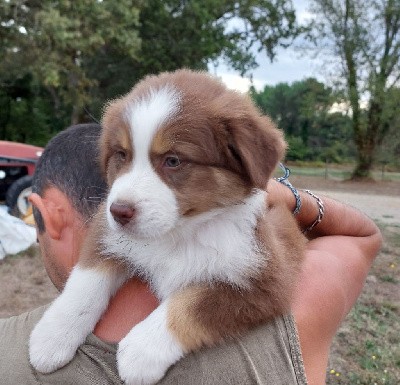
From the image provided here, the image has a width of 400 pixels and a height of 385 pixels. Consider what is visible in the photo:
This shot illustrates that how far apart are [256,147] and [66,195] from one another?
2.97 feet

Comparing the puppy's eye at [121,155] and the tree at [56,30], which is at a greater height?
the tree at [56,30]

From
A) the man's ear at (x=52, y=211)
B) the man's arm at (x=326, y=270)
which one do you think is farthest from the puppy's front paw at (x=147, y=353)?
the man's ear at (x=52, y=211)

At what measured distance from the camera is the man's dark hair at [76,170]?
2.48 m

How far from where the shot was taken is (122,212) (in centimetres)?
191

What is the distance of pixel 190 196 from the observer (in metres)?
2.04

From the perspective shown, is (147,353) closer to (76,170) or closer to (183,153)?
(183,153)

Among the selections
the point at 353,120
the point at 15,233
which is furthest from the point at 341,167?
the point at 15,233

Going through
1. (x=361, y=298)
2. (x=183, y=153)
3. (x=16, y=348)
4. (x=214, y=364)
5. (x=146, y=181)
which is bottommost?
(x=361, y=298)

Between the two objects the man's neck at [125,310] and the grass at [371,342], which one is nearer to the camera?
the man's neck at [125,310]

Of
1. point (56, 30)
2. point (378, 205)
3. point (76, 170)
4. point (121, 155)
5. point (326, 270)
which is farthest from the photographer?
point (378, 205)

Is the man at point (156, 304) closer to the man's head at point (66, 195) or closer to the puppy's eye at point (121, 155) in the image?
the man's head at point (66, 195)

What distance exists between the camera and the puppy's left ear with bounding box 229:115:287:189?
205 cm

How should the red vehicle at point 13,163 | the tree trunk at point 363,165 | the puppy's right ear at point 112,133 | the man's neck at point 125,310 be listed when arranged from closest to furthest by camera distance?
the man's neck at point 125,310 → the puppy's right ear at point 112,133 → the red vehicle at point 13,163 → the tree trunk at point 363,165

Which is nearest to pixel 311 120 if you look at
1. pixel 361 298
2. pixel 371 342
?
pixel 361 298
